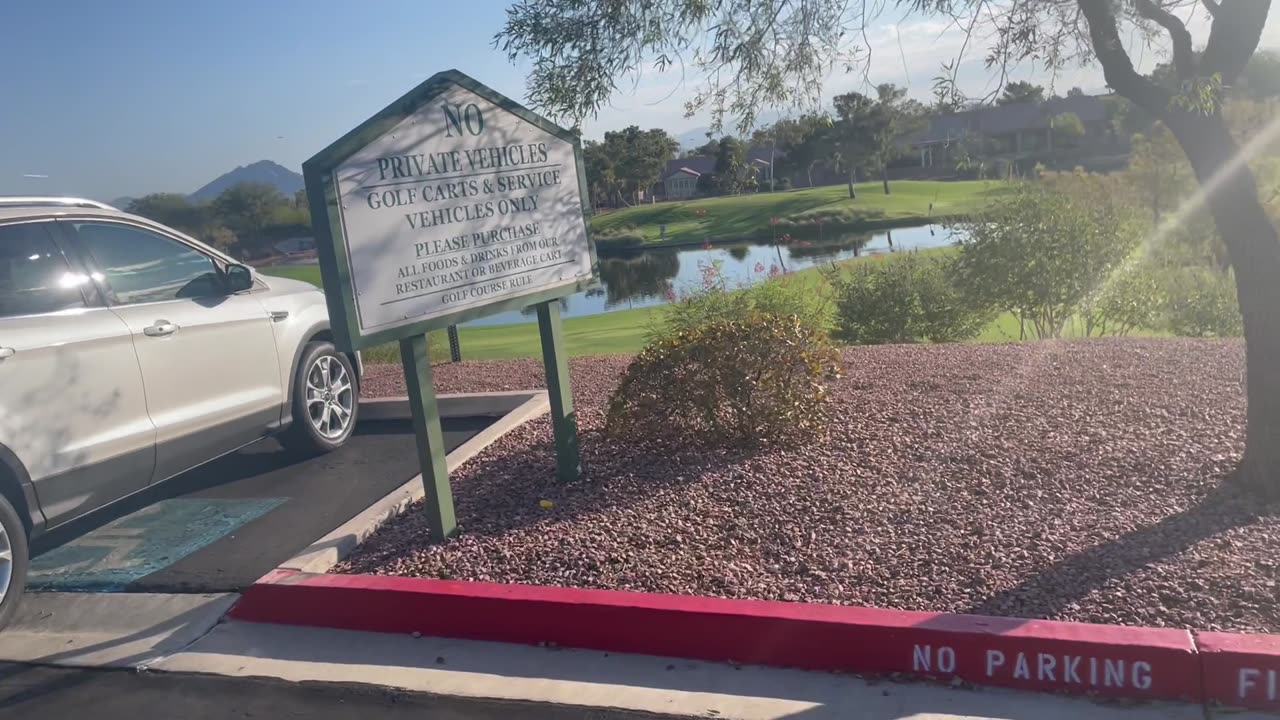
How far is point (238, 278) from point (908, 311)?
9375 mm

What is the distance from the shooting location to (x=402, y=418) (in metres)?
8.59

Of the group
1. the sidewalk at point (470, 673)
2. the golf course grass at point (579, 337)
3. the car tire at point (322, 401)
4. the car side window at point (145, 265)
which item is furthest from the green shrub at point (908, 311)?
the sidewalk at point (470, 673)

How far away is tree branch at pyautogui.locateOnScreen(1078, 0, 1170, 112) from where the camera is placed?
16.8 ft

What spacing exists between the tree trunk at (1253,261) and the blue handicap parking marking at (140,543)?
555 centimetres

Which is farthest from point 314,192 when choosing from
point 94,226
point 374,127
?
point 94,226

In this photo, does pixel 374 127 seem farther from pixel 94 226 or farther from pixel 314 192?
pixel 94 226

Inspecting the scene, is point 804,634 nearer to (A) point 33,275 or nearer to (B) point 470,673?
(B) point 470,673

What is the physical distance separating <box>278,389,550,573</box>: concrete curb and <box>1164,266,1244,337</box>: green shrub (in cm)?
1001

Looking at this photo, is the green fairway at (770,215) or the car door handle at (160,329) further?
the green fairway at (770,215)

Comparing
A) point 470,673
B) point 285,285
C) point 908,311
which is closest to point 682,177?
point 908,311

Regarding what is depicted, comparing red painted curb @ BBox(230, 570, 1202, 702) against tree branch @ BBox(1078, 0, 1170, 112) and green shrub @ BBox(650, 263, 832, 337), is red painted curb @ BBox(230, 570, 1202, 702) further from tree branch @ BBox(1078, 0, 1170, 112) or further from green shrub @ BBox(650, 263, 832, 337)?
green shrub @ BBox(650, 263, 832, 337)

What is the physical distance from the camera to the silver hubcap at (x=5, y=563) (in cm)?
479

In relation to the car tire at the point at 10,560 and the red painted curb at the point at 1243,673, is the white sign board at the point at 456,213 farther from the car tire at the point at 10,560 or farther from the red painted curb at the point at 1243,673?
the red painted curb at the point at 1243,673

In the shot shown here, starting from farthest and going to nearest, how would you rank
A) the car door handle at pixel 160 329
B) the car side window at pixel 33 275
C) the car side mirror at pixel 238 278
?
the car side mirror at pixel 238 278
the car door handle at pixel 160 329
the car side window at pixel 33 275
